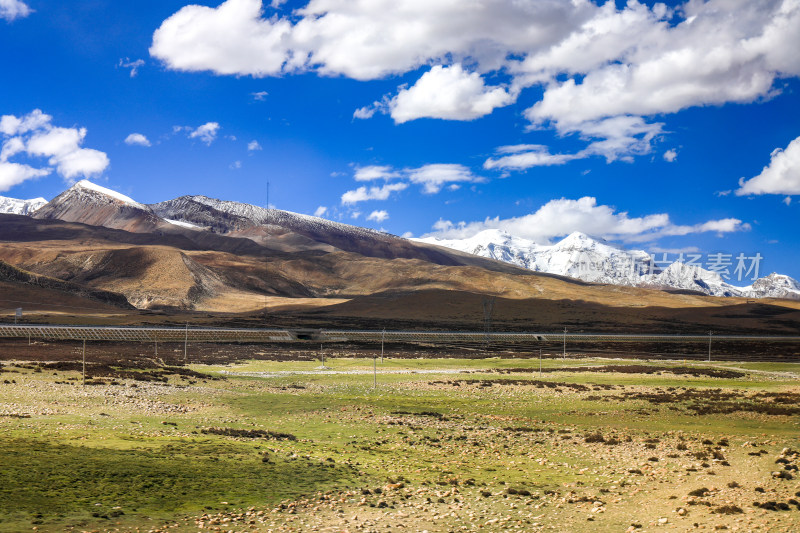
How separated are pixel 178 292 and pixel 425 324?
86.4m

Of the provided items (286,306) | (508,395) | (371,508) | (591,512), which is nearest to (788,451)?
(591,512)

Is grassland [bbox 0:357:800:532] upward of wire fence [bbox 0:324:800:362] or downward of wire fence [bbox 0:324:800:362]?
upward

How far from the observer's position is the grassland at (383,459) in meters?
15.8

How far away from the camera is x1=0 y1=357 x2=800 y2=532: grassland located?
15750 millimetres

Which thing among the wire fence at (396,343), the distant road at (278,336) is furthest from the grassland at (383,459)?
the distant road at (278,336)

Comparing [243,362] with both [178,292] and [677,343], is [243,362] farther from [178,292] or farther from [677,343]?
[178,292]

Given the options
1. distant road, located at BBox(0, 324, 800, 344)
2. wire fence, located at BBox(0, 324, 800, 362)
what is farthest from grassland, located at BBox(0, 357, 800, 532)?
distant road, located at BBox(0, 324, 800, 344)

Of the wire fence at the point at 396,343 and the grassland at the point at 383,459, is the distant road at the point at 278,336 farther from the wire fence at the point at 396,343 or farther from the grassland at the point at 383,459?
the grassland at the point at 383,459

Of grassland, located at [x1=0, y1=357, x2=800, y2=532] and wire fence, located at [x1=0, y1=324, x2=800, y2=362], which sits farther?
wire fence, located at [x1=0, y1=324, x2=800, y2=362]

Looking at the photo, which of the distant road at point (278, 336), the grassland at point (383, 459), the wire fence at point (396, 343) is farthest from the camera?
the distant road at point (278, 336)

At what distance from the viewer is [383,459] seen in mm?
22562

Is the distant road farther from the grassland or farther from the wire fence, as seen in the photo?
the grassland

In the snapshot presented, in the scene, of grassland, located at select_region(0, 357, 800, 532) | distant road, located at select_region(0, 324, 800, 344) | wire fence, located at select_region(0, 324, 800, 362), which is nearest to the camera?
grassland, located at select_region(0, 357, 800, 532)

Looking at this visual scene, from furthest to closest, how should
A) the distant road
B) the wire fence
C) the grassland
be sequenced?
the distant road, the wire fence, the grassland
